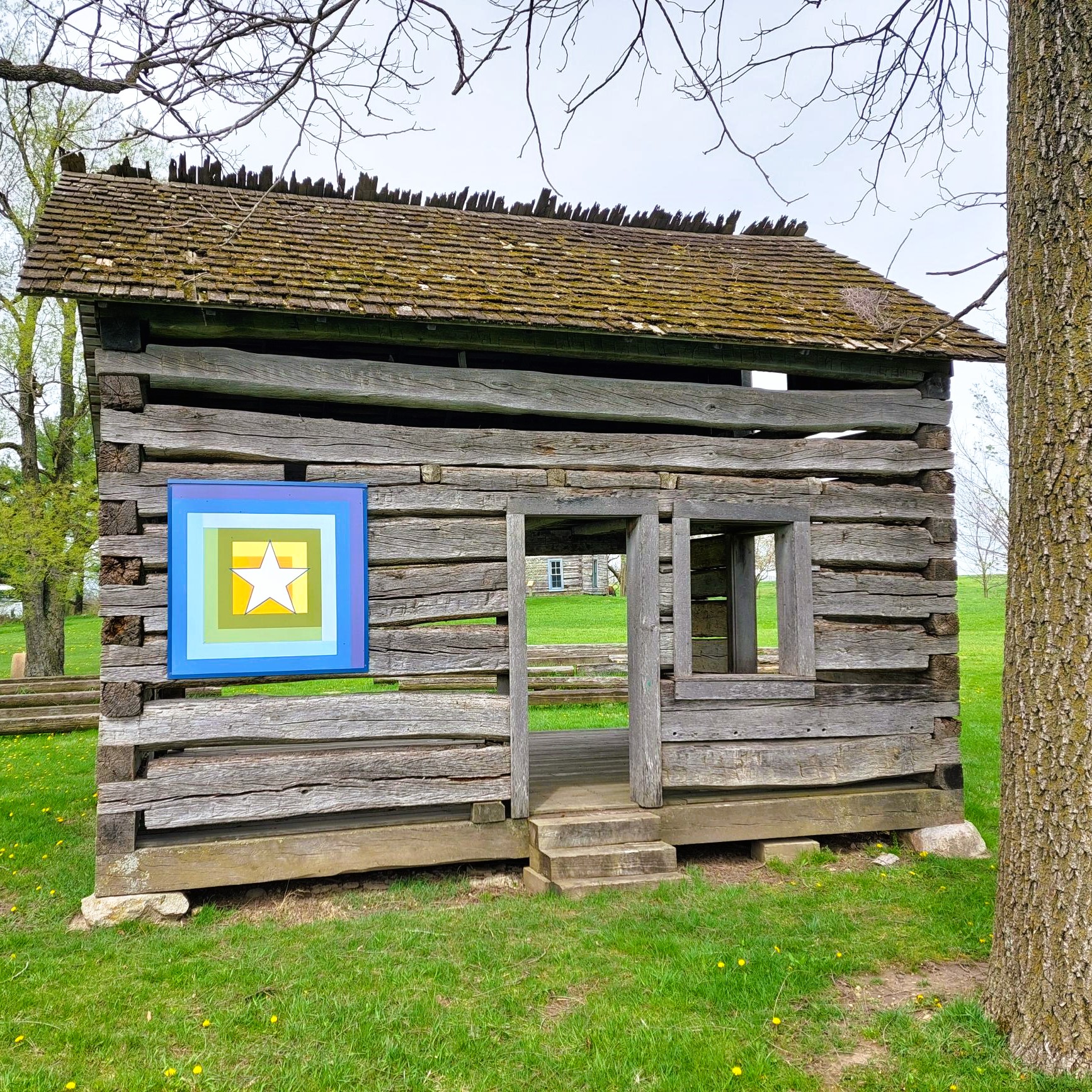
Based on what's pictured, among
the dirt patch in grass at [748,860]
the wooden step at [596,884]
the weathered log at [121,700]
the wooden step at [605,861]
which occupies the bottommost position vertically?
the dirt patch in grass at [748,860]

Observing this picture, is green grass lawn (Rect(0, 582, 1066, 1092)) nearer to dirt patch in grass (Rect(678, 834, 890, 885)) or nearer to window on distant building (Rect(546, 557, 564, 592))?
dirt patch in grass (Rect(678, 834, 890, 885))

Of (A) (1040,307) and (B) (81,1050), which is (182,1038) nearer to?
(B) (81,1050)

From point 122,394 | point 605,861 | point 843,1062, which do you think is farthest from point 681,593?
point 122,394

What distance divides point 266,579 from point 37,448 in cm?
1373

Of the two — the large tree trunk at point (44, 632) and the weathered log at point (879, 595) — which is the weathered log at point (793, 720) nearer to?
the weathered log at point (879, 595)

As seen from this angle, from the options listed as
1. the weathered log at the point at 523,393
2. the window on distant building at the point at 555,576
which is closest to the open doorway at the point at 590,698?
the weathered log at the point at 523,393

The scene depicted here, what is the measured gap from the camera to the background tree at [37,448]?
14625 mm

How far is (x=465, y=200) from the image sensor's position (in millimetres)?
8727

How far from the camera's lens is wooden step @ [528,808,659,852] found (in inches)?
235

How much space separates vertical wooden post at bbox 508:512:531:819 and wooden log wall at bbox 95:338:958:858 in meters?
0.06

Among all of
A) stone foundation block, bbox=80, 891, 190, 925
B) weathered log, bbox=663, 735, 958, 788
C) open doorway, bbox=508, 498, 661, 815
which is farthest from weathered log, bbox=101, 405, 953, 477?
stone foundation block, bbox=80, 891, 190, 925

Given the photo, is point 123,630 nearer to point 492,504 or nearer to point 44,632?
point 492,504

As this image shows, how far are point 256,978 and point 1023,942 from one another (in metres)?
3.63

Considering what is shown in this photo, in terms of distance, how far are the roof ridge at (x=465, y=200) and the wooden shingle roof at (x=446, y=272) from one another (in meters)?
0.12
